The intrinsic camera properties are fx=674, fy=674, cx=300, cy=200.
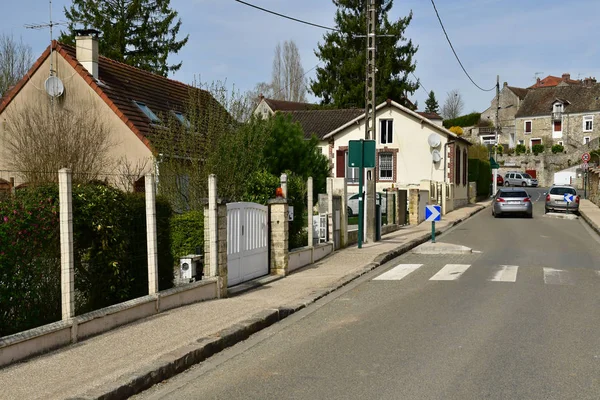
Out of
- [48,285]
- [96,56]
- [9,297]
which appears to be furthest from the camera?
[96,56]

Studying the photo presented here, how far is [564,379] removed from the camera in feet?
20.6

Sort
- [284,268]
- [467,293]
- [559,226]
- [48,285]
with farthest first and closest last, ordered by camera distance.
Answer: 1. [559,226]
2. [284,268]
3. [467,293]
4. [48,285]

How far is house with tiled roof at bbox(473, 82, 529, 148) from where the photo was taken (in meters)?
92.2

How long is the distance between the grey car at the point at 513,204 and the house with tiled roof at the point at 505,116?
61.0 m

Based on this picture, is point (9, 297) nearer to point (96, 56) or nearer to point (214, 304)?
point (214, 304)

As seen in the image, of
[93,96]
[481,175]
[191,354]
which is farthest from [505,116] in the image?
[191,354]

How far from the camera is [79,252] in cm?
816

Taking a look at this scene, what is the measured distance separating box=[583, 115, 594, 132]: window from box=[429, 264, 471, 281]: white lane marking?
77.0 metres

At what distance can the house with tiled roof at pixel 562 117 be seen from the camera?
3329 inches

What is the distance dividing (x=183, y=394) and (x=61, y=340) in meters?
1.84

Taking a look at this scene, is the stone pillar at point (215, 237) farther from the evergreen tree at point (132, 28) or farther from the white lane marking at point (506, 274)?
the evergreen tree at point (132, 28)

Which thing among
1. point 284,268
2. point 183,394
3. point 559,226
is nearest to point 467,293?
point 284,268

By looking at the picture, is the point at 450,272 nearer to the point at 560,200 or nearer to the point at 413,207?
the point at 413,207

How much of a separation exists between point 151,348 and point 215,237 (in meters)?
3.43
